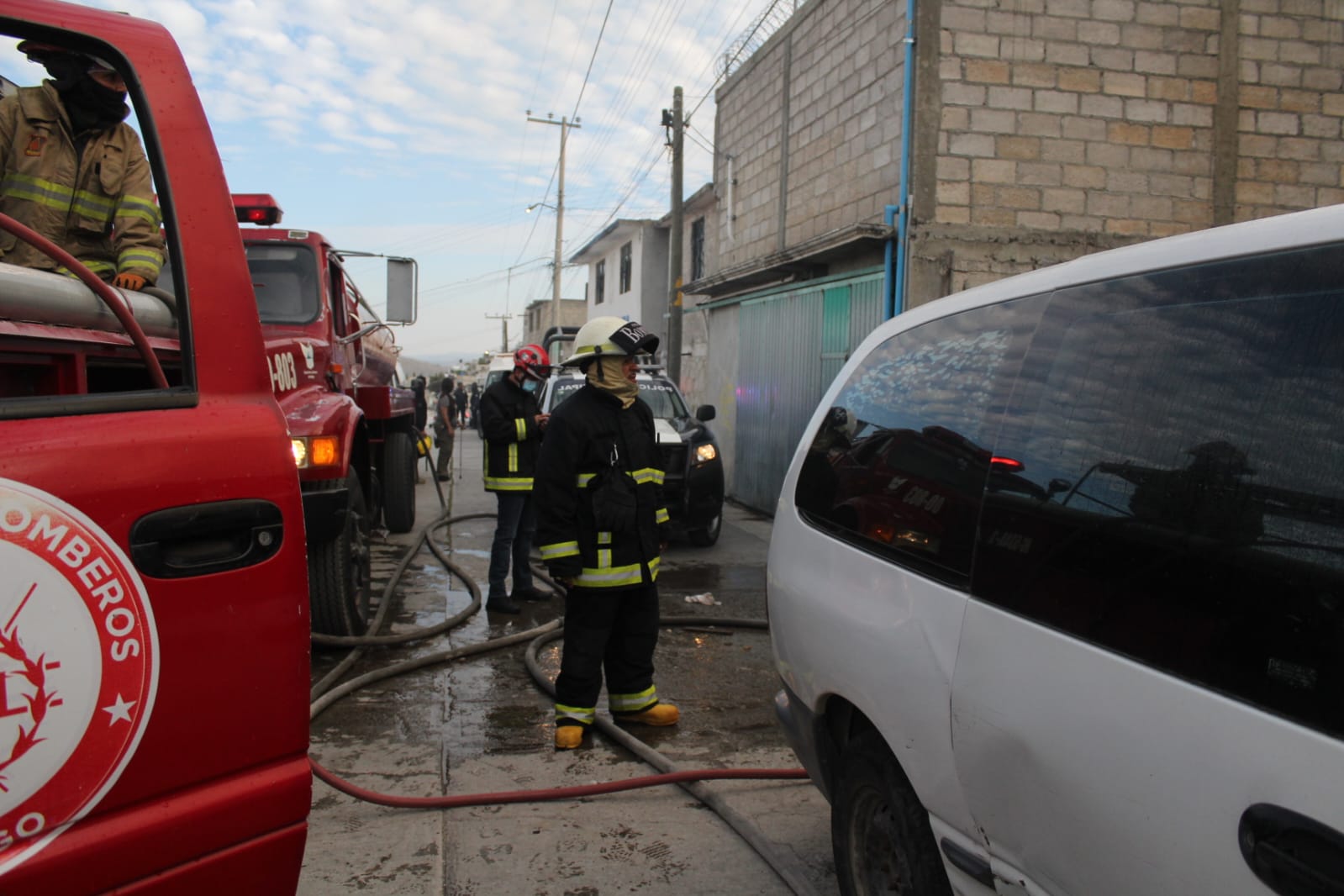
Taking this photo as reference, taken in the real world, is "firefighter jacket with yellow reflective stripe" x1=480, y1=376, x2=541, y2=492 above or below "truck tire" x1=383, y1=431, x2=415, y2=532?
above

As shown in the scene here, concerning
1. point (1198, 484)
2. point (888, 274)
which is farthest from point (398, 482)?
point (1198, 484)

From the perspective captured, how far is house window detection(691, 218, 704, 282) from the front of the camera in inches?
878

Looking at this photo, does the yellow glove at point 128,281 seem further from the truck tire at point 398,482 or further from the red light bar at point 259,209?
the truck tire at point 398,482

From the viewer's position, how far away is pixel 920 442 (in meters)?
2.32

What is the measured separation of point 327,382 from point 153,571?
4.88m

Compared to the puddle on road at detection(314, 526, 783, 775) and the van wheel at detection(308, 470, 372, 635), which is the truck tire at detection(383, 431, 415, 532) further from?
the van wheel at detection(308, 470, 372, 635)

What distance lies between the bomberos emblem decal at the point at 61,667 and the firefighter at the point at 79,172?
964 mm

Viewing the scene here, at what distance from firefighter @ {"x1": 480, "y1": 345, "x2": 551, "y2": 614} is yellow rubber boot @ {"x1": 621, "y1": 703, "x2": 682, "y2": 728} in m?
2.10

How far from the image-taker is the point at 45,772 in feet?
4.45

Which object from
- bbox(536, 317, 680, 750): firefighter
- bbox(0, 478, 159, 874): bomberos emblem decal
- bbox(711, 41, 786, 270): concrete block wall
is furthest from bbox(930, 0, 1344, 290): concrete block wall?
bbox(0, 478, 159, 874): bomberos emblem decal

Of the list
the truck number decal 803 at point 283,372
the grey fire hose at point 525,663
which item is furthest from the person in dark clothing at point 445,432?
the truck number decal 803 at point 283,372

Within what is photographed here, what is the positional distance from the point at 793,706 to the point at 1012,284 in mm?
1363

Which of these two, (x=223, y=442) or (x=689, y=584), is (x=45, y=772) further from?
(x=689, y=584)

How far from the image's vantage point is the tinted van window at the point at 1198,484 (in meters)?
1.27
